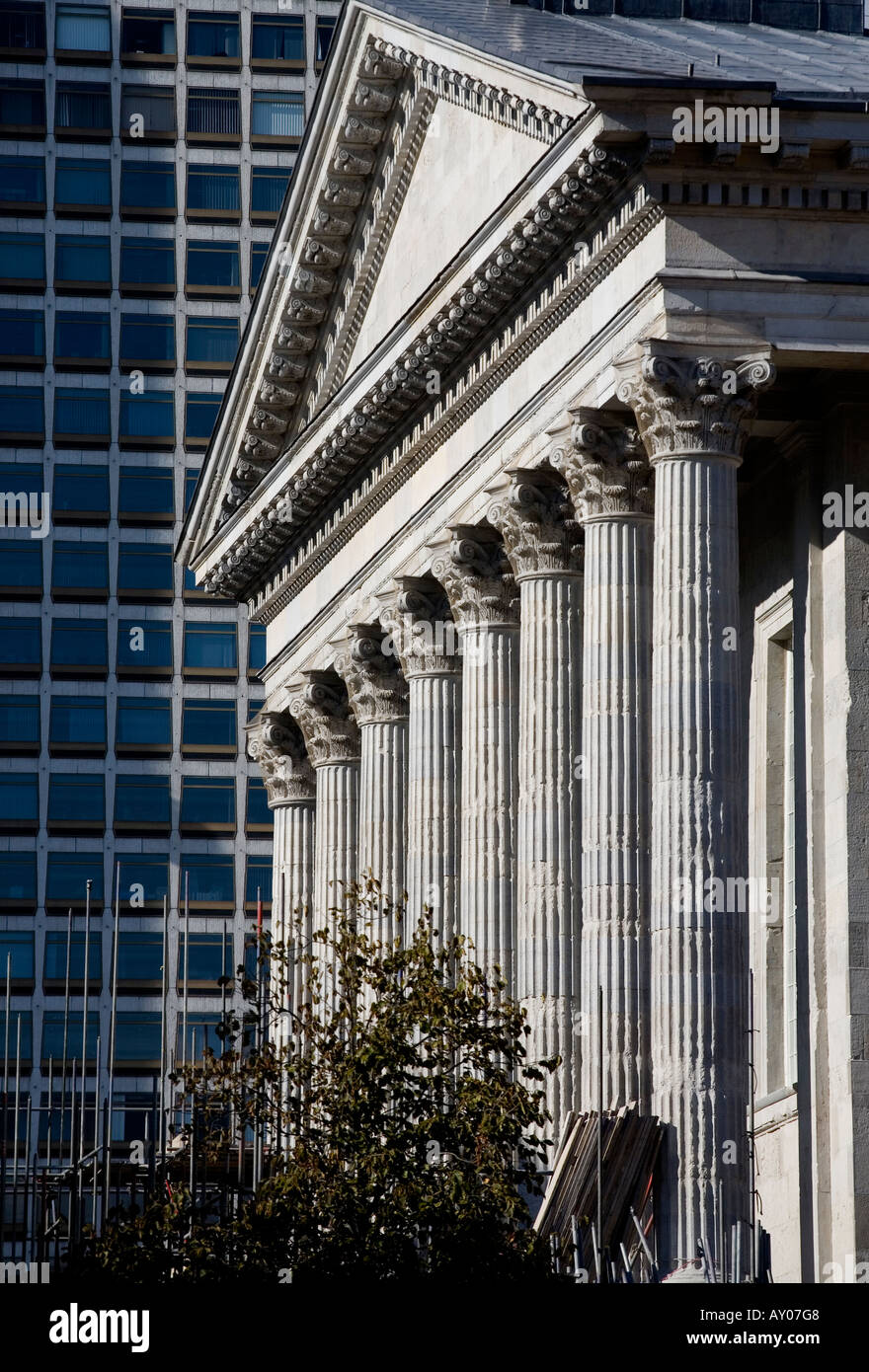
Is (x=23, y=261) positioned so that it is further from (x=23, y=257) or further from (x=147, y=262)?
(x=147, y=262)

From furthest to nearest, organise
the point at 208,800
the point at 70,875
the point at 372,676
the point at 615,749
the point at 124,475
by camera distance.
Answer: the point at 124,475
the point at 208,800
the point at 70,875
the point at 372,676
the point at 615,749

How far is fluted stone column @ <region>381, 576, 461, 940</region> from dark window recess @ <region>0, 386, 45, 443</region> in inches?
2146

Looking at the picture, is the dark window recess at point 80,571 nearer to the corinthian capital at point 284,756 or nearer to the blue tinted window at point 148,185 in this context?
the blue tinted window at point 148,185

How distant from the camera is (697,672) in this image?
47.7 meters

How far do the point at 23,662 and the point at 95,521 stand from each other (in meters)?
5.37

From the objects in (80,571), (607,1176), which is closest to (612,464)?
(607,1176)

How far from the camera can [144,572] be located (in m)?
116

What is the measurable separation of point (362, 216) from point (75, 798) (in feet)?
162

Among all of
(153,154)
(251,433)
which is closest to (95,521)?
(153,154)

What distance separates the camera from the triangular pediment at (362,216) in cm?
5803

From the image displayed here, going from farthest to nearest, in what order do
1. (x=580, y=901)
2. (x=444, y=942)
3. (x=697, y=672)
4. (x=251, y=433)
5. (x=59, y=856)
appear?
1. (x=59, y=856)
2. (x=251, y=433)
3. (x=444, y=942)
4. (x=580, y=901)
5. (x=697, y=672)

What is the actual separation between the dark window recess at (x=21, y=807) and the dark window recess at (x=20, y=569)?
241 inches

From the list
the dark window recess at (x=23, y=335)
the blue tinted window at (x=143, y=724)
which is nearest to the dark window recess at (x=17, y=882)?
the blue tinted window at (x=143, y=724)
